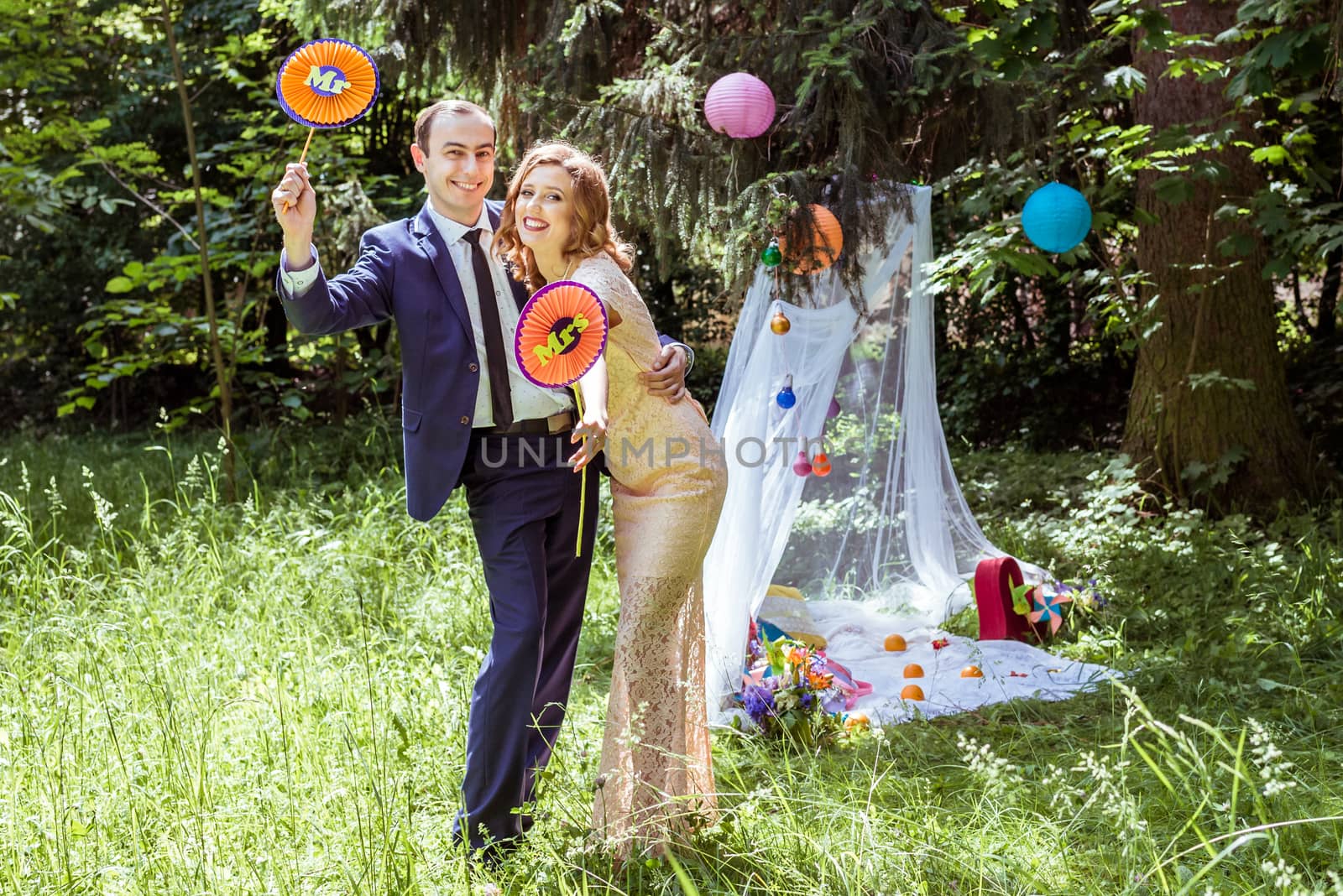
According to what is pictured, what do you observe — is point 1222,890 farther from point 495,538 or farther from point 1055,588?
point 1055,588

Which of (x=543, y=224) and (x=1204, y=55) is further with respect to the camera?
(x=1204, y=55)

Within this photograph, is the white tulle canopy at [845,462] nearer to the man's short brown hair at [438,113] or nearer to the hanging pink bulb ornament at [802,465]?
the hanging pink bulb ornament at [802,465]

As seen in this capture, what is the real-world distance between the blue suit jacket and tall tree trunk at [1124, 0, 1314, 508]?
377 centimetres

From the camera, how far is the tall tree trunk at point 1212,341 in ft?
16.0

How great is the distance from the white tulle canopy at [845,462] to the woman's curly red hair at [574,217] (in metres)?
1.52

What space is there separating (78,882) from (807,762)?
Result: 1.60 meters

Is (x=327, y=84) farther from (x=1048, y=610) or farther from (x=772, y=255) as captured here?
(x=1048, y=610)

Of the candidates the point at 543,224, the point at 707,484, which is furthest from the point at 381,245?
the point at 707,484

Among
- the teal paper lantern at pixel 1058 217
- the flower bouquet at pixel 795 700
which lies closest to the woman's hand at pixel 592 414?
the flower bouquet at pixel 795 700

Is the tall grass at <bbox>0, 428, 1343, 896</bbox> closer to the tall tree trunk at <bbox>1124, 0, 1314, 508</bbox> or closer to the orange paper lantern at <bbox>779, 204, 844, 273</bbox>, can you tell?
the tall tree trunk at <bbox>1124, 0, 1314, 508</bbox>

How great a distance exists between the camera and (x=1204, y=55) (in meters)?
4.75

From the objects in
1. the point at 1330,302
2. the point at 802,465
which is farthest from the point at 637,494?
the point at 1330,302

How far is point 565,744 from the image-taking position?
8.45ft

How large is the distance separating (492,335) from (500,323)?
0.04m
